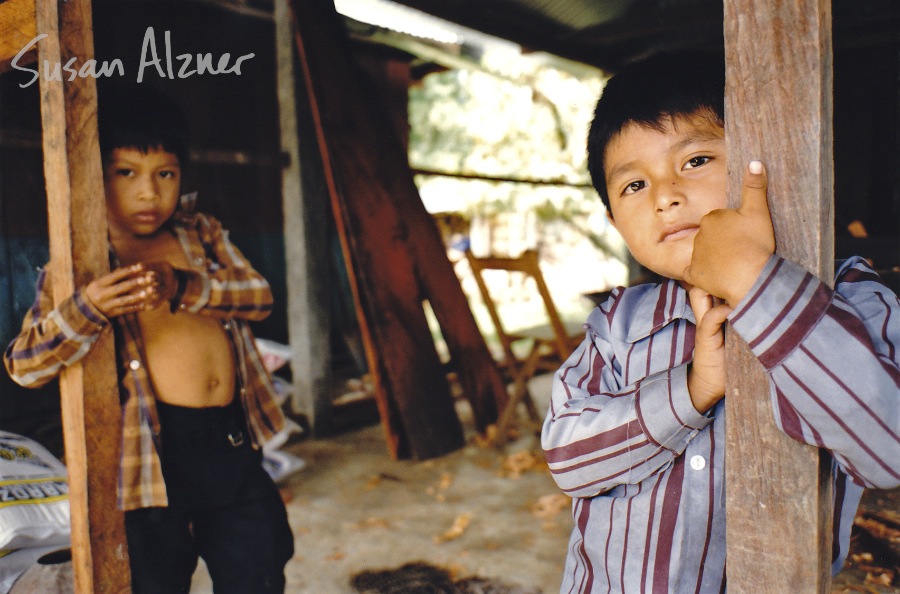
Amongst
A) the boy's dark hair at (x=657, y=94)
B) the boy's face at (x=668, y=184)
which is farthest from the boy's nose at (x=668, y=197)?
the boy's dark hair at (x=657, y=94)

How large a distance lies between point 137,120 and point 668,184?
143 cm

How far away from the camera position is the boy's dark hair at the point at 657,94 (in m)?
1.05

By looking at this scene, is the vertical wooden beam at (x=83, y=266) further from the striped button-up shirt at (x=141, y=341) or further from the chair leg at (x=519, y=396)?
the chair leg at (x=519, y=396)

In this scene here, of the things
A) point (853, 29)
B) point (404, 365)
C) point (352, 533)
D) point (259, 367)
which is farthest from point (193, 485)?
point (853, 29)

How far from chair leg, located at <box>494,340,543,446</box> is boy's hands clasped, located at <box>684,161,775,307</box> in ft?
12.0

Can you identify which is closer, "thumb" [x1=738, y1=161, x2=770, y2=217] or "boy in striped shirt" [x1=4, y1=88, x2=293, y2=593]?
"thumb" [x1=738, y1=161, x2=770, y2=217]

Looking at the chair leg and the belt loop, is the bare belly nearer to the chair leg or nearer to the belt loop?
the belt loop

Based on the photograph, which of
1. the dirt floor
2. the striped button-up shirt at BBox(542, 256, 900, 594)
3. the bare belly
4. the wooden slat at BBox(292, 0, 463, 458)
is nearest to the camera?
the striped button-up shirt at BBox(542, 256, 900, 594)

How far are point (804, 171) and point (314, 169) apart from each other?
4008mm

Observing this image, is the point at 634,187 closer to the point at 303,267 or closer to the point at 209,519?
the point at 209,519

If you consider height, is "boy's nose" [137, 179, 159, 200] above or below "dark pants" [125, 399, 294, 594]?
above

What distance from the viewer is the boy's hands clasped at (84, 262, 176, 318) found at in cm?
138

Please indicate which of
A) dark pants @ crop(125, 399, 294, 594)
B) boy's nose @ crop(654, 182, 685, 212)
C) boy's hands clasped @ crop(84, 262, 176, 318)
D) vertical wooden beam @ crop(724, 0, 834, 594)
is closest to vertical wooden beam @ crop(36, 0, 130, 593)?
boy's hands clasped @ crop(84, 262, 176, 318)

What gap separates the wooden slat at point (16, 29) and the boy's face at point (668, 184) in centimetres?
126
